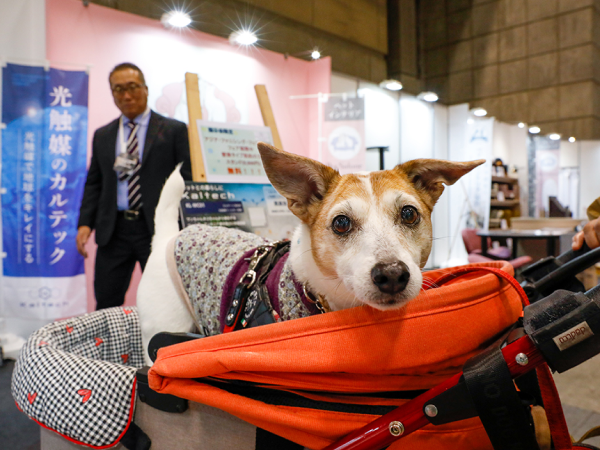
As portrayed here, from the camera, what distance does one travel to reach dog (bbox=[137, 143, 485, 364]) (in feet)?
2.55

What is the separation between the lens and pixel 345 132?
388cm

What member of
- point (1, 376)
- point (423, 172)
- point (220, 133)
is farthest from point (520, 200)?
point (1, 376)

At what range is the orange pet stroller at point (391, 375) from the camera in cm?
60

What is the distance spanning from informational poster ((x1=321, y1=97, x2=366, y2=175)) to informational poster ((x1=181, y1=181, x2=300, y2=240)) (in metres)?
1.41

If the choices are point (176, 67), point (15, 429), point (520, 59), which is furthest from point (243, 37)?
point (520, 59)

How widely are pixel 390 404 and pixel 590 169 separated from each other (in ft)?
26.6

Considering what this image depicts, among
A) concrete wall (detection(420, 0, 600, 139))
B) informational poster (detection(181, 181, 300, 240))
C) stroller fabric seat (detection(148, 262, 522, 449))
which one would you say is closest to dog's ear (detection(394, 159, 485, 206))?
stroller fabric seat (detection(148, 262, 522, 449))

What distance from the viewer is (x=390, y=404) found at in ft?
2.38

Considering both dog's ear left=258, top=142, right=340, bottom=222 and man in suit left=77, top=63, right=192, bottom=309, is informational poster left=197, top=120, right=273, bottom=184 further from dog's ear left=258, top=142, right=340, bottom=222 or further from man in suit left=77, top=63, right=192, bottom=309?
dog's ear left=258, top=142, right=340, bottom=222

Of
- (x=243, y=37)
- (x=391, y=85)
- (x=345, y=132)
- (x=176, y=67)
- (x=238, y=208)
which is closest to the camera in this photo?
(x=238, y=208)

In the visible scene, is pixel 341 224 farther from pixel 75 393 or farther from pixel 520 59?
pixel 520 59

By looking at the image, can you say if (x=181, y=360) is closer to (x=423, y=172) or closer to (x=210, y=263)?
(x=210, y=263)

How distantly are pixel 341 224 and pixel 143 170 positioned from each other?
5.59 feet

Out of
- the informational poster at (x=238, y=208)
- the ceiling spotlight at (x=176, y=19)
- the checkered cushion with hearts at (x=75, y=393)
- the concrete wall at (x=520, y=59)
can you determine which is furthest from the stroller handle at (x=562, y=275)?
the concrete wall at (x=520, y=59)
